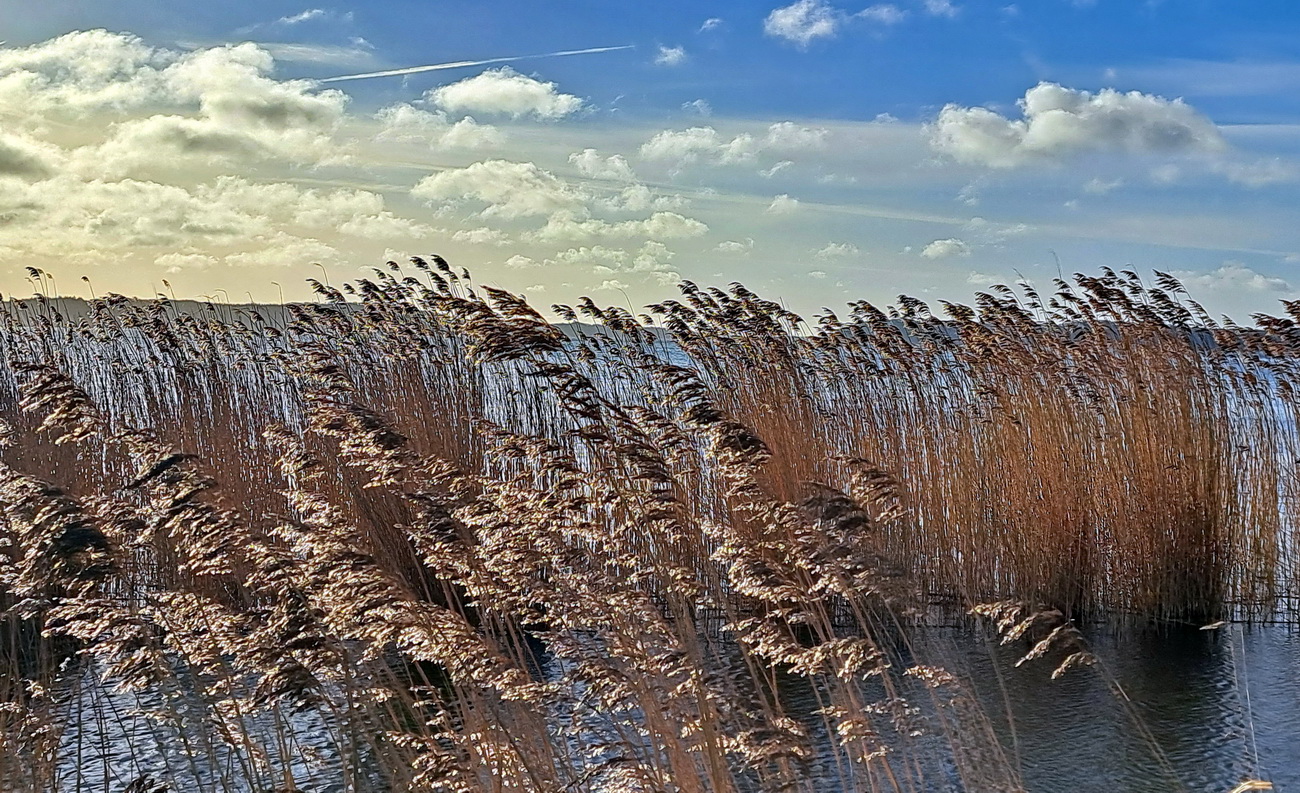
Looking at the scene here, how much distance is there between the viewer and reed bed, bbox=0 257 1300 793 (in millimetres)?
3172

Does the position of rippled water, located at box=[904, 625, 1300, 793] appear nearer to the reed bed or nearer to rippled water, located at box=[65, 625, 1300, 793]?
Answer: rippled water, located at box=[65, 625, 1300, 793]

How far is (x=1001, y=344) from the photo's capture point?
6957 mm

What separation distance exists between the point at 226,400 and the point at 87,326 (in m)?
2.06

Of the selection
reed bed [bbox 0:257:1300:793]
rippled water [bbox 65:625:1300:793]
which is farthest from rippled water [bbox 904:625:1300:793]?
reed bed [bbox 0:257:1300:793]

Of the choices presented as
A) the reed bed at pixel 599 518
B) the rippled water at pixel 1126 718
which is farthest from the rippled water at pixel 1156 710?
the reed bed at pixel 599 518

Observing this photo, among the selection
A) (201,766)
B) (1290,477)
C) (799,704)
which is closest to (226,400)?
(201,766)

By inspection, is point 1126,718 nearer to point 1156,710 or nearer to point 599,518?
point 1156,710

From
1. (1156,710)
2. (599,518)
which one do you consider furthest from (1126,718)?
(599,518)

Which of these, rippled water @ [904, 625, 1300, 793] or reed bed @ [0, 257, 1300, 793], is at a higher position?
reed bed @ [0, 257, 1300, 793]

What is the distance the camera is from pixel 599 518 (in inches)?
204

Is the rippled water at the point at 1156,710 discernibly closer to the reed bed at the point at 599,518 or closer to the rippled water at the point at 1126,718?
the rippled water at the point at 1126,718

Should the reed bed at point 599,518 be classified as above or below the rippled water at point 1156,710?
above

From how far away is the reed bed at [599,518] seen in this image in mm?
3172

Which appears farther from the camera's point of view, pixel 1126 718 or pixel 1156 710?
pixel 1156 710
